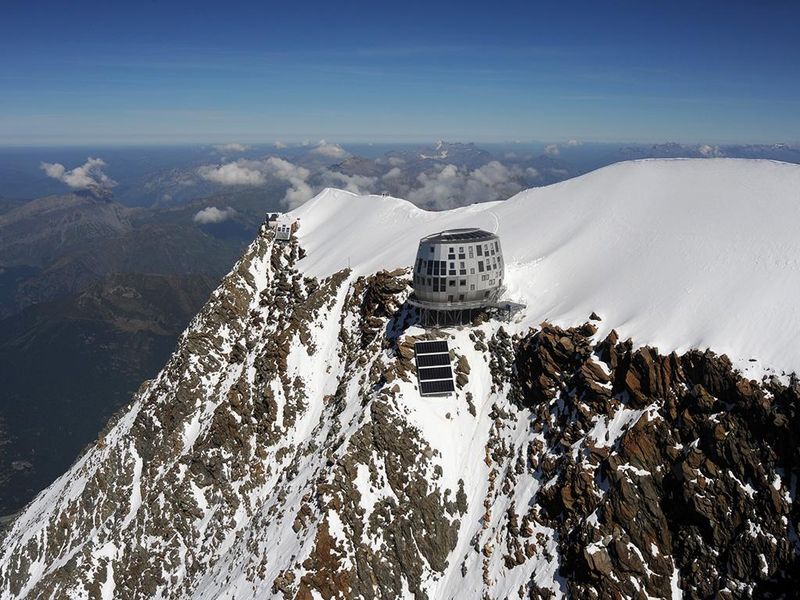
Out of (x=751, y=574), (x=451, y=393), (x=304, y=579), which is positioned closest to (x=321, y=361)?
(x=451, y=393)

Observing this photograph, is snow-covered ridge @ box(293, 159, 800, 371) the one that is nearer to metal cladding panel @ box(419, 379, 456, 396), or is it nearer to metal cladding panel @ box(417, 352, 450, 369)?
metal cladding panel @ box(417, 352, 450, 369)

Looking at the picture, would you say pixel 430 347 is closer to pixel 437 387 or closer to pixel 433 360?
pixel 433 360

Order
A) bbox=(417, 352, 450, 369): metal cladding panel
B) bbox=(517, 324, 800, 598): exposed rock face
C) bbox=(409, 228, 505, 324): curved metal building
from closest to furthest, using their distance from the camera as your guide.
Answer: bbox=(517, 324, 800, 598): exposed rock face, bbox=(417, 352, 450, 369): metal cladding panel, bbox=(409, 228, 505, 324): curved metal building

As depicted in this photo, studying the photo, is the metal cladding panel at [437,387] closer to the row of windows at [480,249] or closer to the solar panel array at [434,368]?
the solar panel array at [434,368]

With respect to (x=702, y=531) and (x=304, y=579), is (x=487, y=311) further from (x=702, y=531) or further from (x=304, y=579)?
(x=304, y=579)

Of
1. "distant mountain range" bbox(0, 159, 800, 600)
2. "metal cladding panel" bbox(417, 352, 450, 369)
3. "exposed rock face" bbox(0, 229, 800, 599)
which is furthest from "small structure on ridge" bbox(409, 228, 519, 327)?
"metal cladding panel" bbox(417, 352, 450, 369)

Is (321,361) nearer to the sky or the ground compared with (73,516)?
nearer to the sky

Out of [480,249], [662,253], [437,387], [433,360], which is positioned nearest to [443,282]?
[480,249]
